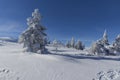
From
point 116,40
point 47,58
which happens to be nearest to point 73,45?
point 116,40

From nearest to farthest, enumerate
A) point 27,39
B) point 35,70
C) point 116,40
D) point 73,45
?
1. point 35,70
2. point 27,39
3. point 116,40
4. point 73,45

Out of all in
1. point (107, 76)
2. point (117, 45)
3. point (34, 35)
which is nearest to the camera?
point (107, 76)

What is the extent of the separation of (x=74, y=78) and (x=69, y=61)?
258 inches

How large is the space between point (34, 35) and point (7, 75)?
15439mm

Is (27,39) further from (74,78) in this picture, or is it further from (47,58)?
(74,78)

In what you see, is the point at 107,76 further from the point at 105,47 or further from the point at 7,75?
the point at 105,47

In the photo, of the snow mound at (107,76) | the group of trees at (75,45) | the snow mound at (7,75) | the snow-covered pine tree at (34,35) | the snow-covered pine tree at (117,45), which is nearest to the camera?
the snow mound at (7,75)

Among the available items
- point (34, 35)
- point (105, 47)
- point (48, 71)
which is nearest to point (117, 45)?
point (105, 47)

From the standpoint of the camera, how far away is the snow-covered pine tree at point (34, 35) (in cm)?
3409

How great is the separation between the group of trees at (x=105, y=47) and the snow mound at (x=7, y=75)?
4295cm

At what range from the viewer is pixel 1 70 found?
2089 centimetres

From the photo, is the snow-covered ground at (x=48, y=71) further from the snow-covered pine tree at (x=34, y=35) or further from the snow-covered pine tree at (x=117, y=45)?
the snow-covered pine tree at (x=117, y=45)

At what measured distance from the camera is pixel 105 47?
65562 mm

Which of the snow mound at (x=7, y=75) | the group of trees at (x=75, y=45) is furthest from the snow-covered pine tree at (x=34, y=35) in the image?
the group of trees at (x=75, y=45)
